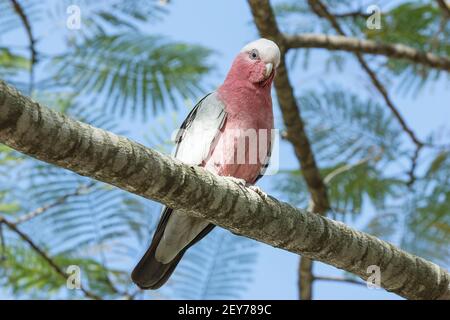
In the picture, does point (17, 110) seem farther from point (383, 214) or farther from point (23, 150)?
point (383, 214)

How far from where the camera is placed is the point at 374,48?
6.16 metres

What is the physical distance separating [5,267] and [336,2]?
128 inches

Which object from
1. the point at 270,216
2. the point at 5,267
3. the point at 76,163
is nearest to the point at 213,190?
the point at 270,216

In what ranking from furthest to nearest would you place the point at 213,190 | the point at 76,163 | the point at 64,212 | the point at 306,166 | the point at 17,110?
the point at 306,166 → the point at 64,212 → the point at 213,190 → the point at 76,163 → the point at 17,110

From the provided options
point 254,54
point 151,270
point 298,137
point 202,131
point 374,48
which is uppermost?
point 374,48

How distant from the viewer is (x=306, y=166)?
233 inches

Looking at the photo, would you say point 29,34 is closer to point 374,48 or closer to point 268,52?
point 268,52

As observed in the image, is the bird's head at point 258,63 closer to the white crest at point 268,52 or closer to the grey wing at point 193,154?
the white crest at point 268,52

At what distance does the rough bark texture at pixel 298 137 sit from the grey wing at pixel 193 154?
115cm

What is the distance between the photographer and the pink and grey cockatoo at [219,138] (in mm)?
4453

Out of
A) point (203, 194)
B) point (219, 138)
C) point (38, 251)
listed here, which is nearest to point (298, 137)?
point (219, 138)

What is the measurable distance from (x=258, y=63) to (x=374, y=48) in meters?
1.81

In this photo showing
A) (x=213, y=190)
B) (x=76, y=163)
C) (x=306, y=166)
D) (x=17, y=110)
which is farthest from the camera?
(x=306, y=166)

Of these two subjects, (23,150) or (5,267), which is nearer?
(23,150)
